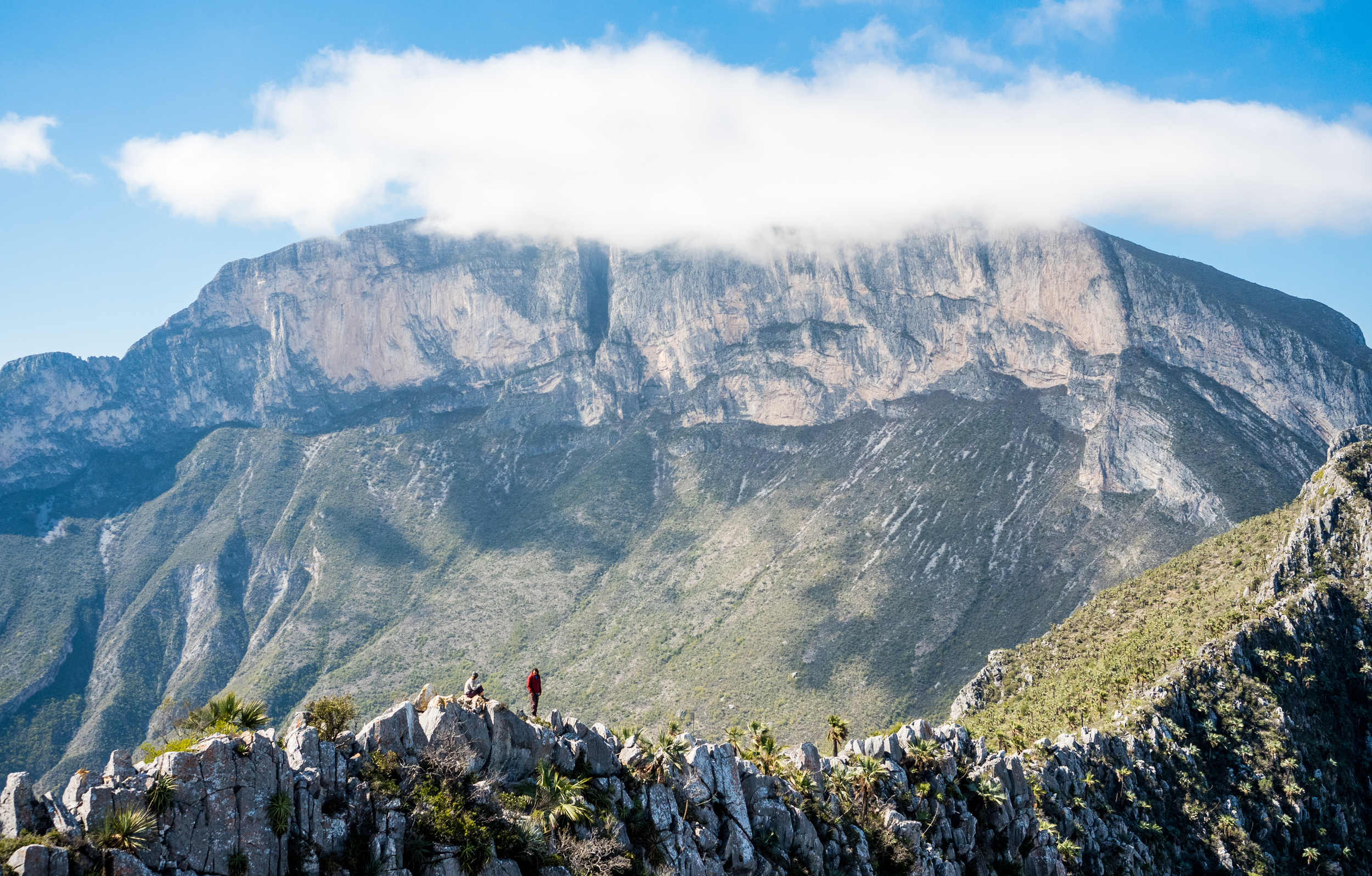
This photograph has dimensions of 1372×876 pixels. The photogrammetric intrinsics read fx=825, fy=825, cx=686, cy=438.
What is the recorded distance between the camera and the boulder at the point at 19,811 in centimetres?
2450

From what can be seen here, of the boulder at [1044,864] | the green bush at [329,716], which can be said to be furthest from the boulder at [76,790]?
the boulder at [1044,864]

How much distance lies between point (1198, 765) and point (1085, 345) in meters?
152

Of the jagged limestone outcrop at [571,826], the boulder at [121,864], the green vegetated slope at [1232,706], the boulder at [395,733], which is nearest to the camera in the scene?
the boulder at [121,864]

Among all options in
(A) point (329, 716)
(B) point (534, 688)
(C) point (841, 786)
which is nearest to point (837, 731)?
(C) point (841, 786)

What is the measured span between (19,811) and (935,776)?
45284mm

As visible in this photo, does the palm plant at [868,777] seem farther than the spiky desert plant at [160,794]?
Yes

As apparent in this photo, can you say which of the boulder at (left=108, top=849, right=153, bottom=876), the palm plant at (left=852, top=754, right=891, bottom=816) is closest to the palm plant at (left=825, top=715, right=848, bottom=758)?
the palm plant at (left=852, top=754, right=891, bottom=816)

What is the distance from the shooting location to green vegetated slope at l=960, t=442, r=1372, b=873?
2301 inches

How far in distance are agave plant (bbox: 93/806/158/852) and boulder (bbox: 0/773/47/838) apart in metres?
1.70

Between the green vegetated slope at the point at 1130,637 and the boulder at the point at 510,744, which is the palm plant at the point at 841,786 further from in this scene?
the green vegetated slope at the point at 1130,637

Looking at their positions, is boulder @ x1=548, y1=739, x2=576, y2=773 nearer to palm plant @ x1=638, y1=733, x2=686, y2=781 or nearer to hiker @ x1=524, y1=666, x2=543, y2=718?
hiker @ x1=524, y1=666, x2=543, y2=718

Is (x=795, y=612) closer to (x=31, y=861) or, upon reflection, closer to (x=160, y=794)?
(x=160, y=794)

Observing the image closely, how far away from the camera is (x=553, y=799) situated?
3475cm

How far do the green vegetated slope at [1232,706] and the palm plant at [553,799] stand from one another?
111ft
